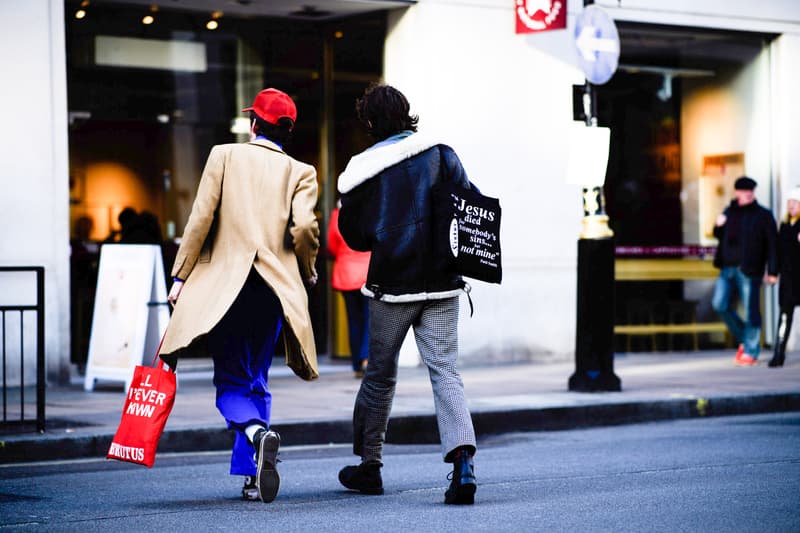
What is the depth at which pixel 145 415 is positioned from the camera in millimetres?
6230

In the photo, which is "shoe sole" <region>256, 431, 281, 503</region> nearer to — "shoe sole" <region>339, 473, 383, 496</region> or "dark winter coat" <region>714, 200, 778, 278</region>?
"shoe sole" <region>339, 473, 383, 496</region>

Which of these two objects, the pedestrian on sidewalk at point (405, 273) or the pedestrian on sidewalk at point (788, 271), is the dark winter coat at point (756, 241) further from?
the pedestrian on sidewalk at point (405, 273)

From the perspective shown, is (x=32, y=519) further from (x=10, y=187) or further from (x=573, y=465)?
(x=10, y=187)

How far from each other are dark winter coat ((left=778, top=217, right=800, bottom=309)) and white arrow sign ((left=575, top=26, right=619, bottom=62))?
11.1 feet

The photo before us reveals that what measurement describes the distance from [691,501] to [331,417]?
3.83m

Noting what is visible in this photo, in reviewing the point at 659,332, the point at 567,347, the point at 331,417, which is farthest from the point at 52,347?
the point at 659,332

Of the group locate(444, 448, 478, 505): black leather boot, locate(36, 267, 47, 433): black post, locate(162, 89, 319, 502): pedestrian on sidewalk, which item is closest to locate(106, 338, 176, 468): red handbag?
locate(162, 89, 319, 502): pedestrian on sidewalk

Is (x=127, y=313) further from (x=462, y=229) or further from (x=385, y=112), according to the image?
(x=462, y=229)

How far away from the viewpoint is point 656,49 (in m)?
15.4

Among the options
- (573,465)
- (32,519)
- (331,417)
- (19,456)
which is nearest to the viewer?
(32,519)

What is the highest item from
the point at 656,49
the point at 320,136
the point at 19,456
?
the point at 656,49

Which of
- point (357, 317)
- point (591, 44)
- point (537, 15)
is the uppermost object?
point (537, 15)

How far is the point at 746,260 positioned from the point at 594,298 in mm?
3256

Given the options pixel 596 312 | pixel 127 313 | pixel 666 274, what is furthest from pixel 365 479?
pixel 666 274
